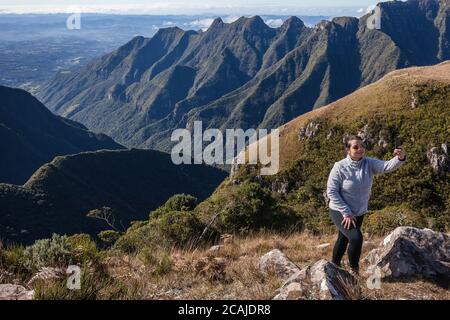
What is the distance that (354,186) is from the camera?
26.5 ft

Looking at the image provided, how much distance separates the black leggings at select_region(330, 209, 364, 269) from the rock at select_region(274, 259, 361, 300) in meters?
0.85

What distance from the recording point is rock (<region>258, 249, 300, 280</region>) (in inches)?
328

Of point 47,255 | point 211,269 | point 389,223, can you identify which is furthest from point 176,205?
point 211,269

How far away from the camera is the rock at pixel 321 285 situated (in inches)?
257

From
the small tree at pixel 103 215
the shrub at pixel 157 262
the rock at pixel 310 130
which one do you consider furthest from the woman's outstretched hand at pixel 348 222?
the rock at pixel 310 130

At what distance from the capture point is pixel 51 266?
8328 mm

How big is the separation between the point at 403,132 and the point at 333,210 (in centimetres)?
8467

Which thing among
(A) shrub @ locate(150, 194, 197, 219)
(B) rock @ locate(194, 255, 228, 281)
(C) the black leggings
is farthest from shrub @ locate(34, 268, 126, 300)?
(A) shrub @ locate(150, 194, 197, 219)

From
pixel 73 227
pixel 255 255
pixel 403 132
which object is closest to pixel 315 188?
pixel 403 132

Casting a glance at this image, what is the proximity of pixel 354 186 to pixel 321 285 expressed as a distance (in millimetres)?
2162

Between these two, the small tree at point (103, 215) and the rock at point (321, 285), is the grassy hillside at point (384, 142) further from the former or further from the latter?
the rock at point (321, 285)

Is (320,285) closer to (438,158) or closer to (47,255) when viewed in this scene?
(47,255)

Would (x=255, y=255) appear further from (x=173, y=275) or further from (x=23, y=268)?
(x=23, y=268)
